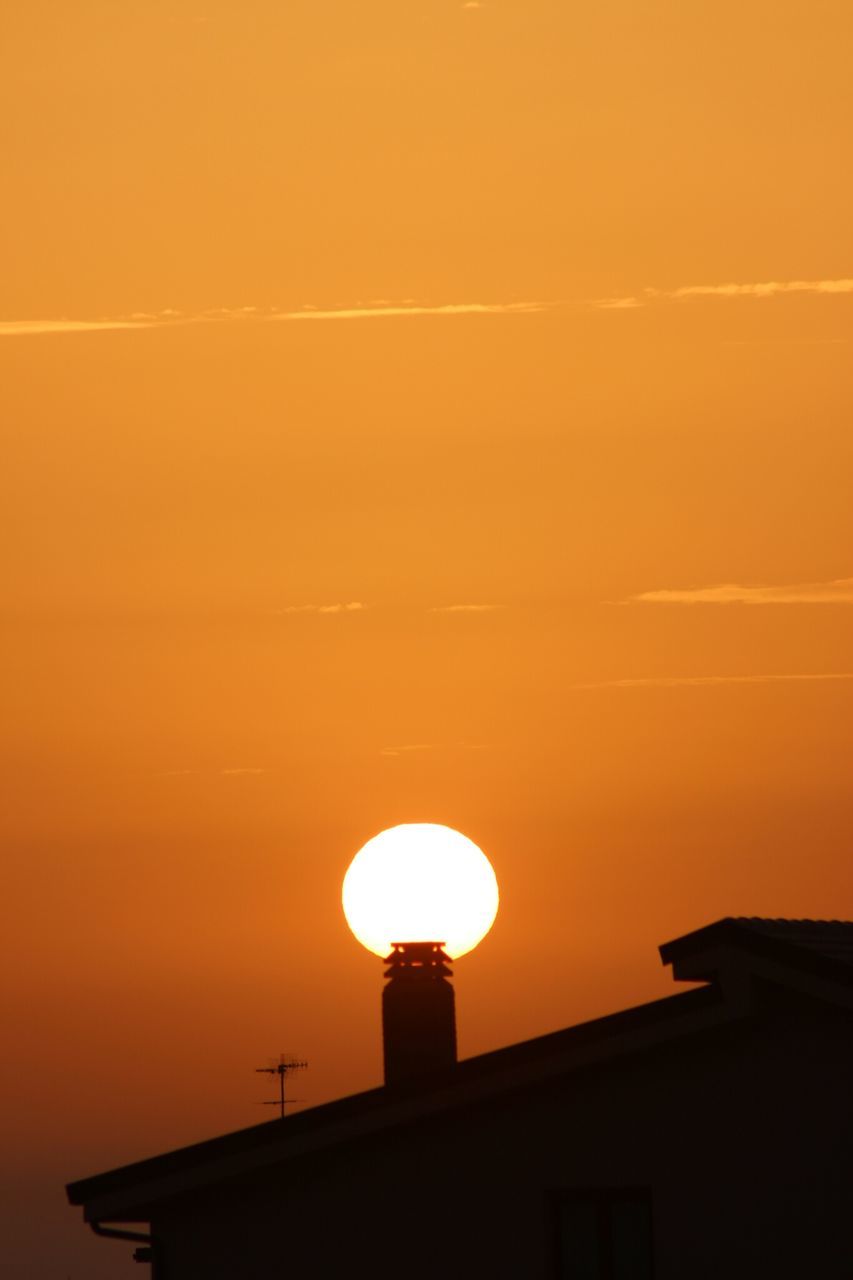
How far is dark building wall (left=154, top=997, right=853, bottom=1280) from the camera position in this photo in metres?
→ 14.4

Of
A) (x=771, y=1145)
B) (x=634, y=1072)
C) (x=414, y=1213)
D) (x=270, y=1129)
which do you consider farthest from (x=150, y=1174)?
(x=771, y=1145)

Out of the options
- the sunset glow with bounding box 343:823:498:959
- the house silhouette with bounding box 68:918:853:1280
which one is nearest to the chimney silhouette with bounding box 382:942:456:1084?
the sunset glow with bounding box 343:823:498:959

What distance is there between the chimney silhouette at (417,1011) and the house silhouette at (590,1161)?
1035mm

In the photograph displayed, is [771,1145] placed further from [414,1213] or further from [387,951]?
[387,951]

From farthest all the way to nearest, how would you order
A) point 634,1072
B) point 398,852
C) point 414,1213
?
point 398,852 < point 414,1213 < point 634,1072

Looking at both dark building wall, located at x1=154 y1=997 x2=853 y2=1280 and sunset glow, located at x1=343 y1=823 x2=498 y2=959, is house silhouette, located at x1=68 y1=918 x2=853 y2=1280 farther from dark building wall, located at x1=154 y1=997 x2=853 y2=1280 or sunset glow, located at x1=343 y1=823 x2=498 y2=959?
sunset glow, located at x1=343 y1=823 x2=498 y2=959

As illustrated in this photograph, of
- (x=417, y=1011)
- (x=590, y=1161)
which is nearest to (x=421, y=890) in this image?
(x=417, y=1011)

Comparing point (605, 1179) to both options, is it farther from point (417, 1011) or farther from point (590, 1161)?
point (417, 1011)

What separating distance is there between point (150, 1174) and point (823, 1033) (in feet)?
22.1

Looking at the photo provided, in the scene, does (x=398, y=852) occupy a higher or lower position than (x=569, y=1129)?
higher

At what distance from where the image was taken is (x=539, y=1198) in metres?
15.9

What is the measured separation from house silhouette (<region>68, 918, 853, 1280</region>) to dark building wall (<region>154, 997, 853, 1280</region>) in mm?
17

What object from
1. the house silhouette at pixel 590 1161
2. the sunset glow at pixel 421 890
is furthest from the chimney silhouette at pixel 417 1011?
the house silhouette at pixel 590 1161

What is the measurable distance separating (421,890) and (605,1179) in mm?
4026
